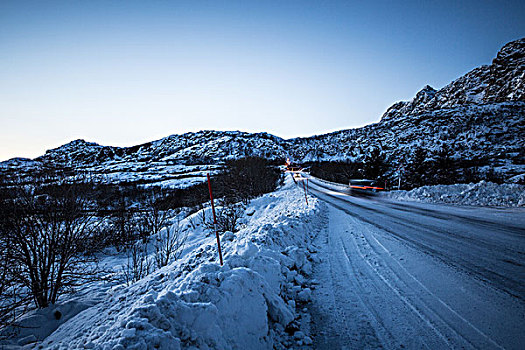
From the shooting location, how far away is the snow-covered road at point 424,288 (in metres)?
2.47

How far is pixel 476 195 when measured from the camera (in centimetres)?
987

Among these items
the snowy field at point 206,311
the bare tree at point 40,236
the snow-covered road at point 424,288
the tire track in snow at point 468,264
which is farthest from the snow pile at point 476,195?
the bare tree at point 40,236

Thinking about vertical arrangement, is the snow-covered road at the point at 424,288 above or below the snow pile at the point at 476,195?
above

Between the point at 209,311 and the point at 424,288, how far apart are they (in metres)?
3.51

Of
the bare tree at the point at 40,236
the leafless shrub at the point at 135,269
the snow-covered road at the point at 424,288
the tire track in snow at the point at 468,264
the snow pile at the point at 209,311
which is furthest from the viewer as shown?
the leafless shrub at the point at 135,269

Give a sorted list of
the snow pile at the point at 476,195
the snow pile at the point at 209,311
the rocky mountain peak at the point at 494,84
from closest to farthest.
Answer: the snow pile at the point at 209,311 < the snow pile at the point at 476,195 < the rocky mountain peak at the point at 494,84

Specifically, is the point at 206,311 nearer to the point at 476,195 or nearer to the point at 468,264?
the point at 468,264

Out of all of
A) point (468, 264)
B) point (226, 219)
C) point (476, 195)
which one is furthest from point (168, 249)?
point (476, 195)

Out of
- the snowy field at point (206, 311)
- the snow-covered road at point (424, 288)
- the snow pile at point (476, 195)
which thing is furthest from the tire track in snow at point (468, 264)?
the snow pile at point (476, 195)

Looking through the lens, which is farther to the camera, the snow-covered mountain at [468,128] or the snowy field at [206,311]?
the snow-covered mountain at [468,128]

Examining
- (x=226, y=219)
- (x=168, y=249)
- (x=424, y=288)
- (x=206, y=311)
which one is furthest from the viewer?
(x=226, y=219)

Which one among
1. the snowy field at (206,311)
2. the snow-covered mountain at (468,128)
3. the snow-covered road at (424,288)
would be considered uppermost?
the snow-covered mountain at (468,128)

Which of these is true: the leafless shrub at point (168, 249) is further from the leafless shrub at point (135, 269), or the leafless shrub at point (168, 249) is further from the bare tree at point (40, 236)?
the bare tree at point (40, 236)

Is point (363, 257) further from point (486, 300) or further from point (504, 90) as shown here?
point (504, 90)
